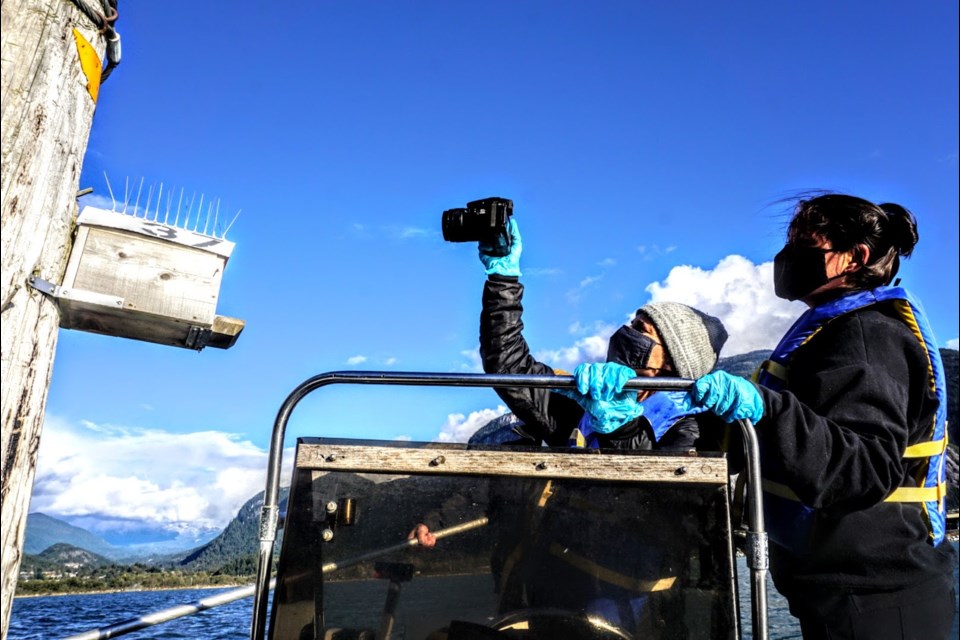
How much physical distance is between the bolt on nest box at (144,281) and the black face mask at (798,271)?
8.77 feet

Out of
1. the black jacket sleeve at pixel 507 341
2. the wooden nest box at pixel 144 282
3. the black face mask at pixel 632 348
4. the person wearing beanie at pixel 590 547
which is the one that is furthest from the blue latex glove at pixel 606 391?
the wooden nest box at pixel 144 282

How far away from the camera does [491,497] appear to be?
2.48m

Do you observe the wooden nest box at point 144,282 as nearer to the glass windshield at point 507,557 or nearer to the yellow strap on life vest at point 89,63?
the yellow strap on life vest at point 89,63

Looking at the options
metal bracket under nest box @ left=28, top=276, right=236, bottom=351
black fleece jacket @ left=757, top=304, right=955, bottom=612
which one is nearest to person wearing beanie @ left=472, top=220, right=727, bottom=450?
black fleece jacket @ left=757, top=304, right=955, bottom=612

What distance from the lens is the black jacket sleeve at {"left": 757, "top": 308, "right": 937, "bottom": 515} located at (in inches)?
101

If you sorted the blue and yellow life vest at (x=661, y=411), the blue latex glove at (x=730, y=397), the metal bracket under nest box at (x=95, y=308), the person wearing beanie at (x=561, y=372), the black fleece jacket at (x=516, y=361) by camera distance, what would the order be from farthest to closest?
the black fleece jacket at (x=516, y=361) → the person wearing beanie at (x=561, y=372) → the blue and yellow life vest at (x=661, y=411) → the blue latex glove at (x=730, y=397) → the metal bracket under nest box at (x=95, y=308)

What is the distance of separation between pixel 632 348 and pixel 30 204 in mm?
2915

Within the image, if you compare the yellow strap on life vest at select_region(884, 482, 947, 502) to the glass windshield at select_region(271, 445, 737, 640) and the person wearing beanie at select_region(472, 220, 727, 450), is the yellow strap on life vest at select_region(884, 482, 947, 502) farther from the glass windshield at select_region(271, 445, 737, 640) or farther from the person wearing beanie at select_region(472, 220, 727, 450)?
the glass windshield at select_region(271, 445, 737, 640)

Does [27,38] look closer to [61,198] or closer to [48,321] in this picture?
[61,198]

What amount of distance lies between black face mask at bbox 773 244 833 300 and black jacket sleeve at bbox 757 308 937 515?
0.40 meters

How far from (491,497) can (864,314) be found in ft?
6.09

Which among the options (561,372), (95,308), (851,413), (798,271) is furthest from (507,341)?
(95,308)

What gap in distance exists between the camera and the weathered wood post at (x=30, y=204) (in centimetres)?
213

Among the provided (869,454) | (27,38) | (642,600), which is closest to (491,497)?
(642,600)
